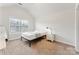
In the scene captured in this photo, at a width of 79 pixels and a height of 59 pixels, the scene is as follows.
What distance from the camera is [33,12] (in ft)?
5.30

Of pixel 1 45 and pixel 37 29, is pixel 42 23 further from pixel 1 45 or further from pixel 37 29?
pixel 1 45

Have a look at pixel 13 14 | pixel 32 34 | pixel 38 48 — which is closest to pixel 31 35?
pixel 32 34

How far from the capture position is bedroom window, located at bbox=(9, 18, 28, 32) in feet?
5.22

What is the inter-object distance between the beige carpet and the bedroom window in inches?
6.9

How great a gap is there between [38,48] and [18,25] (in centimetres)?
48

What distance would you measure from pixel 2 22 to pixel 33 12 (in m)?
0.51

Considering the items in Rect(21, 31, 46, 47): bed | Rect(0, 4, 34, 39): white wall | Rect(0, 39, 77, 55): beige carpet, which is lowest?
Rect(0, 39, 77, 55): beige carpet

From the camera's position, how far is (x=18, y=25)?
1611 mm

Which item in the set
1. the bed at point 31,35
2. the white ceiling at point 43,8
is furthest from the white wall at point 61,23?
the bed at point 31,35

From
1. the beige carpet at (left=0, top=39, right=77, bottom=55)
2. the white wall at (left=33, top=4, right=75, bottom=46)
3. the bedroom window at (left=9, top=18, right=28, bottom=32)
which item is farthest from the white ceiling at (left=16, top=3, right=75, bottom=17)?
the beige carpet at (left=0, top=39, right=77, bottom=55)

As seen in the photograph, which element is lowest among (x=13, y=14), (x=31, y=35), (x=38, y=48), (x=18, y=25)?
(x=38, y=48)

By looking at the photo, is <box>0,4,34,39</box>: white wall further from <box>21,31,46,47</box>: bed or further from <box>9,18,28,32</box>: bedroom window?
<box>21,31,46,47</box>: bed

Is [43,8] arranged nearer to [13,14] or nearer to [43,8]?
[43,8]
